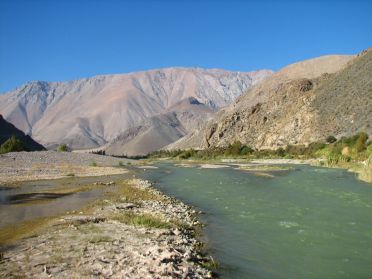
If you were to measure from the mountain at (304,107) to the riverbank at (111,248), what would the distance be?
72252 millimetres

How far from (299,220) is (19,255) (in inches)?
475

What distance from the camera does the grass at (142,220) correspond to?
16655 mm

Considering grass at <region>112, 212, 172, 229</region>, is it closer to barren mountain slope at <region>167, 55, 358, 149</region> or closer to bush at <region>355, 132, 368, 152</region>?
bush at <region>355, 132, 368, 152</region>

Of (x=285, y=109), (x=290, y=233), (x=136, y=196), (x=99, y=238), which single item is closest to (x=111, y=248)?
(x=99, y=238)

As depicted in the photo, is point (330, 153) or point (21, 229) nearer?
point (21, 229)

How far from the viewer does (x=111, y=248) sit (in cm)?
1297

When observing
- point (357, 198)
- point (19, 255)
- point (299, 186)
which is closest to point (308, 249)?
point (19, 255)

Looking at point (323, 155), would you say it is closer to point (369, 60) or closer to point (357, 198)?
point (369, 60)

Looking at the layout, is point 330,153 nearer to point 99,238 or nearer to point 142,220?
point 142,220

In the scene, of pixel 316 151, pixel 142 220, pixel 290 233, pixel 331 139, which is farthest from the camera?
pixel 331 139

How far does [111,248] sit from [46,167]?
48.5 m

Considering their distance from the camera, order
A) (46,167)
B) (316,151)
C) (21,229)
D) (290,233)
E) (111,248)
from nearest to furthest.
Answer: (111,248), (290,233), (21,229), (46,167), (316,151)

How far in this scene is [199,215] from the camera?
2050cm

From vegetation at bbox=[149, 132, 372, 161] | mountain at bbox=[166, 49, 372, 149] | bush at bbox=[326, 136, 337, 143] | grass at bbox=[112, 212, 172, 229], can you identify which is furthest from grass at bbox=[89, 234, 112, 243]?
bush at bbox=[326, 136, 337, 143]
